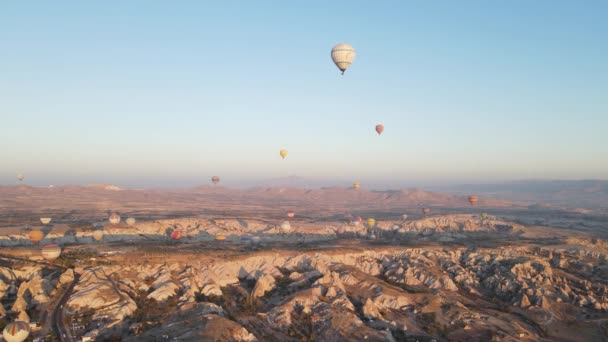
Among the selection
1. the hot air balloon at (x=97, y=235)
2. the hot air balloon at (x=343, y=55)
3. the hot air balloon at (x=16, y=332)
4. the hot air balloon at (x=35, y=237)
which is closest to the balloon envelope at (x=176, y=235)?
the hot air balloon at (x=97, y=235)

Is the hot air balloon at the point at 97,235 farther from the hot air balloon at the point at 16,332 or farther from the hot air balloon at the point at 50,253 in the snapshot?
the hot air balloon at the point at 16,332

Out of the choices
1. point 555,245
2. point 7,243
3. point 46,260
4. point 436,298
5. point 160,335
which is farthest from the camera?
point 555,245

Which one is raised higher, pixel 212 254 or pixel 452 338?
pixel 212 254

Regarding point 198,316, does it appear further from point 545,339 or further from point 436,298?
point 545,339

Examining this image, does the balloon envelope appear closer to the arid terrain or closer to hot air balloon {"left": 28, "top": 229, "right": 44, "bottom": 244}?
the arid terrain

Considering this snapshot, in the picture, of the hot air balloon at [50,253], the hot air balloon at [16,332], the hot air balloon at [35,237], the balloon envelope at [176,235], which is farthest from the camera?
the balloon envelope at [176,235]

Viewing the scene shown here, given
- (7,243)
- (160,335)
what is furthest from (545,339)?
(7,243)

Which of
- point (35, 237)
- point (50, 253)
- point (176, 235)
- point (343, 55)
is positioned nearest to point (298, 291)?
point (50, 253)
